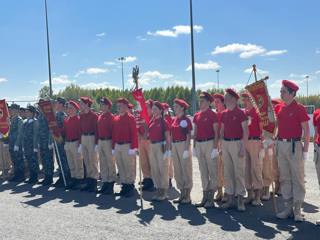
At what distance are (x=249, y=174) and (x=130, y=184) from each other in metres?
2.68

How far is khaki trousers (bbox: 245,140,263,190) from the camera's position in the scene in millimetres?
7324

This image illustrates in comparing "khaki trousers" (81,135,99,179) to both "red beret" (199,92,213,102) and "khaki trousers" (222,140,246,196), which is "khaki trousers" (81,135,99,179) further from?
"khaki trousers" (222,140,246,196)

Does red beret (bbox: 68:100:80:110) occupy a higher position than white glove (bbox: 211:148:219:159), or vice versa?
red beret (bbox: 68:100:80:110)

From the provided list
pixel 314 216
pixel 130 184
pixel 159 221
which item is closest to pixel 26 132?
pixel 130 184

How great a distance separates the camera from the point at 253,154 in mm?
7375

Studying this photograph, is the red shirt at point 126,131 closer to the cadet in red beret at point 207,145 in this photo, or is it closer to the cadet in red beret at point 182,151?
the cadet in red beret at point 182,151

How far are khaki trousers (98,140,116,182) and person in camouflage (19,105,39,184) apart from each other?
2451 millimetres

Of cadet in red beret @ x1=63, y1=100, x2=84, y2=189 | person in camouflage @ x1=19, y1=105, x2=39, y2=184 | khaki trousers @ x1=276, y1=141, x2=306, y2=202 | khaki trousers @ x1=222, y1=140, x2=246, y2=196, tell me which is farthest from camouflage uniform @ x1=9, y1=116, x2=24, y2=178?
khaki trousers @ x1=276, y1=141, x2=306, y2=202

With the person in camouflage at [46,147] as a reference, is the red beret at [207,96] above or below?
above

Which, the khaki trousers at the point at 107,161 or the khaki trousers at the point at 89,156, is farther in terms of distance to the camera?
the khaki trousers at the point at 89,156

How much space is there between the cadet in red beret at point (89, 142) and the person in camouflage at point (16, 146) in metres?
2.71

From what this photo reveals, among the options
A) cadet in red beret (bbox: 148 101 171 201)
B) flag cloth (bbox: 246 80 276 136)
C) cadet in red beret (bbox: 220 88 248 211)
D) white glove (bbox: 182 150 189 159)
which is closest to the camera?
flag cloth (bbox: 246 80 276 136)

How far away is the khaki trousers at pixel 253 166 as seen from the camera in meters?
7.32

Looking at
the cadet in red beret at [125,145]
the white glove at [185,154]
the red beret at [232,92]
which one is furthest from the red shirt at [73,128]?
the red beret at [232,92]
